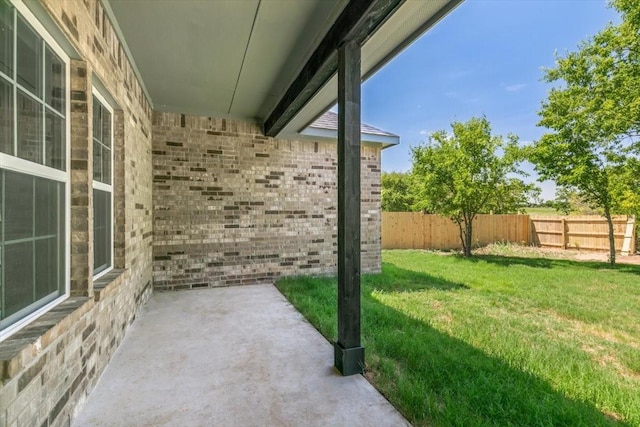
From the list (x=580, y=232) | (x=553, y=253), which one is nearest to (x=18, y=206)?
(x=553, y=253)

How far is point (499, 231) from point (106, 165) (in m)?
13.2

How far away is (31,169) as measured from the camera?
5.52ft

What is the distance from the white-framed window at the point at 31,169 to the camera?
1488 mm

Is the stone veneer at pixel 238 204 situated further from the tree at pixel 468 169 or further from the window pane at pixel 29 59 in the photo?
the tree at pixel 468 169

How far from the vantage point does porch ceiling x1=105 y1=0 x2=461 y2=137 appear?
2.63 meters

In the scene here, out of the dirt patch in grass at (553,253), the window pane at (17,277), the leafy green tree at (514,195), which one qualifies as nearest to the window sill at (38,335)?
the window pane at (17,277)

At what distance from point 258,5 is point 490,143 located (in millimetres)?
9542

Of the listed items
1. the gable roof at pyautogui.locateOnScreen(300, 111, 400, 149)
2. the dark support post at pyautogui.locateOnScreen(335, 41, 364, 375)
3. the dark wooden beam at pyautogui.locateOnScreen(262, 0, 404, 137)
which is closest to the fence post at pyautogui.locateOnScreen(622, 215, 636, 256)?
the gable roof at pyautogui.locateOnScreen(300, 111, 400, 149)

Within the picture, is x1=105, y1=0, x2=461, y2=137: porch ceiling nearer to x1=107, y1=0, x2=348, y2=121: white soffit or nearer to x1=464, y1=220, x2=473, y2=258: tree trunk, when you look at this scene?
x1=107, y1=0, x2=348, y2=121: white soffit

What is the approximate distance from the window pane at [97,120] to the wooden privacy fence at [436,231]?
1011 centimetres

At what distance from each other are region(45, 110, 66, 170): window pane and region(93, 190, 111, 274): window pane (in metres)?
0.79

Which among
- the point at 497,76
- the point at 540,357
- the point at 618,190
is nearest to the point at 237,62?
the point at 540,357

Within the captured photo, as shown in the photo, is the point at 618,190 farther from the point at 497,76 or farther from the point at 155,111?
the point at 497,76

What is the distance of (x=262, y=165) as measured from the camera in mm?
6039
